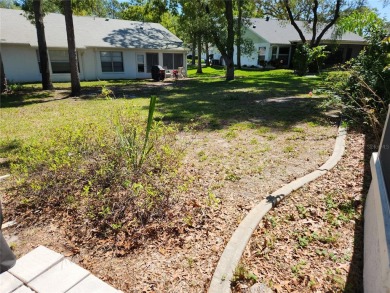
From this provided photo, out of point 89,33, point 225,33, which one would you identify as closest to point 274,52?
point 225,33

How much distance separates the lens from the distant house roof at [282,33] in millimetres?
30609

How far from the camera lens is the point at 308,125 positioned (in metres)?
7.41

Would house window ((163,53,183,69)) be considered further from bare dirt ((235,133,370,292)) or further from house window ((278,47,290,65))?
bare dirt ((235,133,370,292))

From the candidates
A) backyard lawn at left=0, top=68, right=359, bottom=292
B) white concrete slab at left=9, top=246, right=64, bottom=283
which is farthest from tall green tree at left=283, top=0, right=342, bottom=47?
white concrete slab at left=9, top=246, right=64, bottom=283

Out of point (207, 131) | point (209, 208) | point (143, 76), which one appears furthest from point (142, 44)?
point (209, 208)

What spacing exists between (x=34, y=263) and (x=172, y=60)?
23389 millimetres

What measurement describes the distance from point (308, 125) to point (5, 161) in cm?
713

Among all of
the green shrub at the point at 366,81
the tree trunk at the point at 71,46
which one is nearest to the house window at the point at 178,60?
the tree trunk at the point at 71,46

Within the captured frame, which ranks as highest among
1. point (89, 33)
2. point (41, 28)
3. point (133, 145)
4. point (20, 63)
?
point (89, 33)

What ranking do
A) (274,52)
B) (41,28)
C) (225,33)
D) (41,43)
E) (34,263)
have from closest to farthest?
1. (34,263)
2. (41,28)
3. (41,43)
4. (225,33)
5. (274,52)

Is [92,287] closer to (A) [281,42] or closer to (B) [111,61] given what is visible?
(B) [111,61]

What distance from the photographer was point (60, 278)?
98.5 inches

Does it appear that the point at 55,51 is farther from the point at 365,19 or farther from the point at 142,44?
the point at 365,19

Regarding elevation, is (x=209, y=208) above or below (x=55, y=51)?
below
